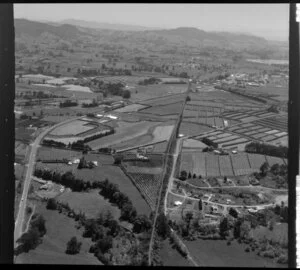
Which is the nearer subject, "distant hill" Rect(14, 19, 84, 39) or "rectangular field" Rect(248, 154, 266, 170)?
"distant hill" Rect(14, 19, 84, 39)

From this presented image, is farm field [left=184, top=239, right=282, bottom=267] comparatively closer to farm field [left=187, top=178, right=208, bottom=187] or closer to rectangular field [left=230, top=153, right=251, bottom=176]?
farm field [left=187, top=178, right=208, bottom=187]

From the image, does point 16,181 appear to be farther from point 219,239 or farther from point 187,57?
point 187,57

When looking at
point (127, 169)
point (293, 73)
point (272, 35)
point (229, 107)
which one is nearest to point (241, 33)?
point (272, 35)

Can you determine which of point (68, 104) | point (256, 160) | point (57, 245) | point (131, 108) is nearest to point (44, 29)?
point (68, 104)

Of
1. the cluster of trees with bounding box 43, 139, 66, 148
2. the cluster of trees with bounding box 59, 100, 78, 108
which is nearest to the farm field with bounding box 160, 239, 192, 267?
the cluster of trees with bounding box 43, 139, 66, 148

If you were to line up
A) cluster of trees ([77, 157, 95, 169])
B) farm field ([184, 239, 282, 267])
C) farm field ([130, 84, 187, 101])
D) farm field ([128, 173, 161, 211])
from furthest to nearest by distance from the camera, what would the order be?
farm field ([130, 84, 187, 101]), cluster of trees ([77, 157, 95, 169]), farm field ([128, 173, 161, 211]), farm field ([184, 239, 282, 267])

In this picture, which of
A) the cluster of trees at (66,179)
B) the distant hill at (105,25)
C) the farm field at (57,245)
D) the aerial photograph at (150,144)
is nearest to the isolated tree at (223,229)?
the aerial photograph at (150,144)

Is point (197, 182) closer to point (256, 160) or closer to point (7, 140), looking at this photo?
point (256, 160)
